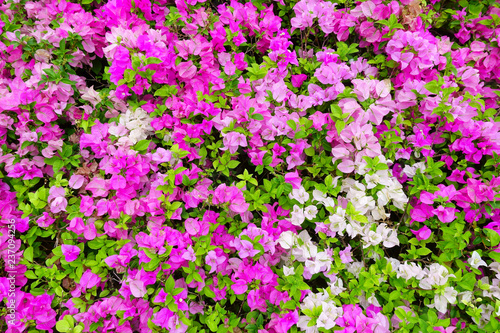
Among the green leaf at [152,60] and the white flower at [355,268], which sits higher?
the green leaf at [152,60]

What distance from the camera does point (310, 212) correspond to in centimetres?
145

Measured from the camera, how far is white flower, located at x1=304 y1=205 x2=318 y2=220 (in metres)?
1.44

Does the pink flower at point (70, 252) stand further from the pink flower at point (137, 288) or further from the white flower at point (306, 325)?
the white flower at point (306, 325)

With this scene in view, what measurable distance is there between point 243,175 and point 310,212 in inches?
13.6

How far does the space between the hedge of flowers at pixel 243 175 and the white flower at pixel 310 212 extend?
0.07 ft

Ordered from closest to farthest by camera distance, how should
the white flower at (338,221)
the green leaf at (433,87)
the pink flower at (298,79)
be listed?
the white flower at (338,221) → the green leaf at (433,87) → the pink flower at (298,79)

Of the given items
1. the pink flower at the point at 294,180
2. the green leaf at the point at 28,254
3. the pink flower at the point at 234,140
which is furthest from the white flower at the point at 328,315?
the green leaf at the point at 28,254

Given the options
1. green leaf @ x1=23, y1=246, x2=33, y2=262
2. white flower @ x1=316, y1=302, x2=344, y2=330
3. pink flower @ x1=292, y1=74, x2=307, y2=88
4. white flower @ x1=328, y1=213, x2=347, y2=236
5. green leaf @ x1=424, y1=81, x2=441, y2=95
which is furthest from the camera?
pink flower @ x1=292, y1=74, x2=307, y2=88

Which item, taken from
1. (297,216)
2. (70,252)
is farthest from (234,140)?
(70,252)

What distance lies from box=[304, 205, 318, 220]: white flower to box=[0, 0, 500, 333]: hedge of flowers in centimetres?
2

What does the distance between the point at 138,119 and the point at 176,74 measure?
31 centimetres

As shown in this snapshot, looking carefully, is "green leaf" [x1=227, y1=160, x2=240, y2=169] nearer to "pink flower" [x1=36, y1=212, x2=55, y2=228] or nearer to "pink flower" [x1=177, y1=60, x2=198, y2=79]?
"pink flower" [x1=177, y1=60, x2=198, y2=79]

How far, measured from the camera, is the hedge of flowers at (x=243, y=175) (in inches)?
55.0

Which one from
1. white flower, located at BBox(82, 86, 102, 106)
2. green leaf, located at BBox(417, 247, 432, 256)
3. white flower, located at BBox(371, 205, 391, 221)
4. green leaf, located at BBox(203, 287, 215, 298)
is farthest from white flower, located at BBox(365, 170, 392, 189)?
white flower, located at BBox(82, 86, 102, 106)
